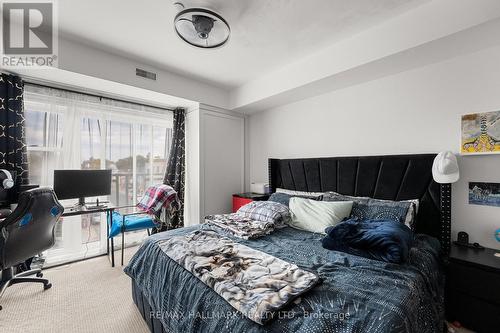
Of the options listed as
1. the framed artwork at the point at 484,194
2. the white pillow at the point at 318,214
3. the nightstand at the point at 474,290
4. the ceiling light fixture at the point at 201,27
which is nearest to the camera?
the nightstand at the point at 474,290

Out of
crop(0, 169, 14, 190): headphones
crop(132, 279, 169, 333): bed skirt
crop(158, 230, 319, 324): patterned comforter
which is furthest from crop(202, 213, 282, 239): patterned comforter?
crop(0, 169, 14, 190): headphones

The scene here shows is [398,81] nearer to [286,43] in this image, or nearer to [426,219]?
[286,43]

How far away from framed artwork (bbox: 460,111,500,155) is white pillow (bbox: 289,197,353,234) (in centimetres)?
112

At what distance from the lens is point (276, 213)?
2305 millimetres

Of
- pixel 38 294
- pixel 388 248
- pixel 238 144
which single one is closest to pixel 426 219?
pixel 388 248

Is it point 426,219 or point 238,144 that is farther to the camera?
point 238,144

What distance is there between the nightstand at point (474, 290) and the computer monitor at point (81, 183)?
3806 mm

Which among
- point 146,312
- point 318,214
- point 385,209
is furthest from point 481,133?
point 146,312

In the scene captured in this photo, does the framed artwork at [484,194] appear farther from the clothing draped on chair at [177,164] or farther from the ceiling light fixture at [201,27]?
the clothing draped on chair at [177,164]

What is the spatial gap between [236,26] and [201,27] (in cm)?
40

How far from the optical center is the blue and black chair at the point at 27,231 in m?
1.81

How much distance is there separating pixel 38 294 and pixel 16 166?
1.40m

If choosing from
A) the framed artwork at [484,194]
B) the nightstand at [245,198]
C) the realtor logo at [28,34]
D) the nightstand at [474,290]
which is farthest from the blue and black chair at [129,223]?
the framed artwork at [484,194]

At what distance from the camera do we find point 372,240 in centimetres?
154
